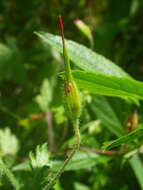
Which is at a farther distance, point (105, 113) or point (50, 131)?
point (50, 131)

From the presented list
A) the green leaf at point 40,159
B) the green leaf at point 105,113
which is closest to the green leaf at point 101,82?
the green leaf at point 40,159

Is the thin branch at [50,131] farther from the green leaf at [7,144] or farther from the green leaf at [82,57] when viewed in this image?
the green leaf at [82,57]

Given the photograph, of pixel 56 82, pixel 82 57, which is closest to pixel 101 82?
pixel 82 57

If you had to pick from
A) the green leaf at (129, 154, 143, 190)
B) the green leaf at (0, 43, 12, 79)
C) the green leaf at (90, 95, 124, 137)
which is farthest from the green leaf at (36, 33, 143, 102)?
the green leaf at (0, 43, 12, 79)

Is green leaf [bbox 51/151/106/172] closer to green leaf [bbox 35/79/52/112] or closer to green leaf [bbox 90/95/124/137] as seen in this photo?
green leaf [bbox 90/95/124/137]

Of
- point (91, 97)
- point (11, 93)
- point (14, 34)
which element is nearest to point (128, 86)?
point (91, 97)

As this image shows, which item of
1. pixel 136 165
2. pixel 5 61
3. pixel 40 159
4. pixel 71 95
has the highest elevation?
pixel 5 61

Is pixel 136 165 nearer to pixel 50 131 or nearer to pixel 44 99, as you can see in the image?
pixel 50 131
